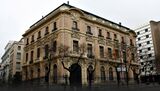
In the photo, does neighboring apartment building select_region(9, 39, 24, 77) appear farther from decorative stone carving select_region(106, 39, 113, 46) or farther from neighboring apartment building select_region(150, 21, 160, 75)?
neighboring apartment building select_region(150, 21, 160, 75)

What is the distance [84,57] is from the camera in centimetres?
3061

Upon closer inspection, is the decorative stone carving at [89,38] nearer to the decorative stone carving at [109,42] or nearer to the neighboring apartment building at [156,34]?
the decorative stone carving at [109,42]

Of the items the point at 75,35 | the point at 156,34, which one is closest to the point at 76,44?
the point at 75,35

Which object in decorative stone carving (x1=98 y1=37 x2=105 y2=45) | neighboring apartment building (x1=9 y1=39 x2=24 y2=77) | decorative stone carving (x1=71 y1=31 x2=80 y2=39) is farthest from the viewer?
neighboring apartment building (x1=9 y1=39 x2=24 y2=77)

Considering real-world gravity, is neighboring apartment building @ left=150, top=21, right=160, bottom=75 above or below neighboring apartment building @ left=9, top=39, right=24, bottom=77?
above

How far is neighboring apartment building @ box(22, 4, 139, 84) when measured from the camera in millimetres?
29750

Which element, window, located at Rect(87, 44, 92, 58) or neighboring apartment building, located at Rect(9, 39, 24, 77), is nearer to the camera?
window, located at Rect(87, 44, 92, 58)

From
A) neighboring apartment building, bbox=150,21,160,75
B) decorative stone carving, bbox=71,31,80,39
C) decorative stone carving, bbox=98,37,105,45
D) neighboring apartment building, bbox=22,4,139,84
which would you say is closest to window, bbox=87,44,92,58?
neighboring apartment building, bbox=22,4,139,84

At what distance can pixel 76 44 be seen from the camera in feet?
101

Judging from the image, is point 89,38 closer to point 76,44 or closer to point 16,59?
point 76,44

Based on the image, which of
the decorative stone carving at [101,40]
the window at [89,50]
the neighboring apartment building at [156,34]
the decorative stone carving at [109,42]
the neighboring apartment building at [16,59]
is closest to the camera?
the window at [89,50]

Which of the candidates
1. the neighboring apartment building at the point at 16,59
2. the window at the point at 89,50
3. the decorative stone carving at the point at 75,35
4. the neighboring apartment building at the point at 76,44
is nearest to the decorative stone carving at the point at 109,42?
the neighboring apartment building at the point at 76,44

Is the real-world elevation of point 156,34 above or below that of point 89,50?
above

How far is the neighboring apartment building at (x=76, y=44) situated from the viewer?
97.6ft
